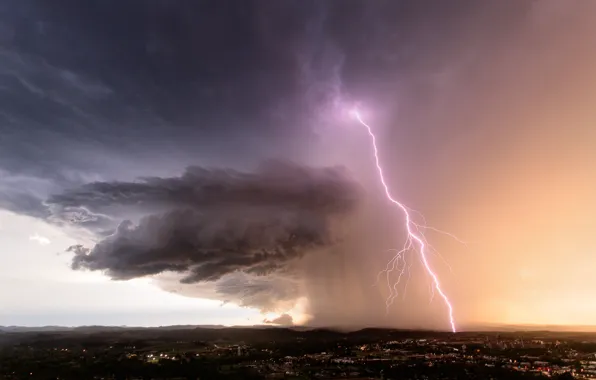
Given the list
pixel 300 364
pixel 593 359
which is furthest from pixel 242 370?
pixel 593 359

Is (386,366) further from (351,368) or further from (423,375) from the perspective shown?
(423,375)

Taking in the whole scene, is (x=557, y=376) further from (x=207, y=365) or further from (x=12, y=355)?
(x=12, y=355)

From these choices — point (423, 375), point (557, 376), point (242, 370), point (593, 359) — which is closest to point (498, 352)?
point (593, 359)

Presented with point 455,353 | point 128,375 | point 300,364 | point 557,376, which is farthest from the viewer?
point 455,353

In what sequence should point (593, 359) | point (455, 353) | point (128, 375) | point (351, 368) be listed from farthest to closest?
point (455, 353)
point (593, 359)
point (351, 368)
point (128, 375)

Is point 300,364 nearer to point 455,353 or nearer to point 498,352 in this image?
point 455,353

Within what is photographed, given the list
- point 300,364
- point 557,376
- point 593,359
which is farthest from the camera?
point 593,359

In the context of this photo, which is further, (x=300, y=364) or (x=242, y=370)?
(x=300, y=364)

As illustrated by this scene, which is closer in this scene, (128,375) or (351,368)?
(128,375)

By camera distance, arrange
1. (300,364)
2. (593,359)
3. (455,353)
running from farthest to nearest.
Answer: (455,353), (593,359), (300,364)
